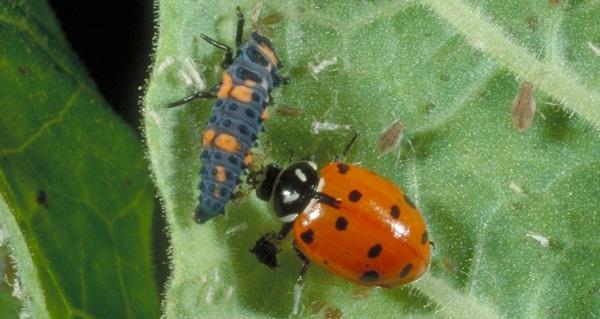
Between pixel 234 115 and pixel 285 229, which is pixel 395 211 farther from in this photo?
pixel 234 115

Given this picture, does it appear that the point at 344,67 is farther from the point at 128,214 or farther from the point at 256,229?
the point at 128,214

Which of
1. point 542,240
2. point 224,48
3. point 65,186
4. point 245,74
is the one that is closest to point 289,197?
point 245,74

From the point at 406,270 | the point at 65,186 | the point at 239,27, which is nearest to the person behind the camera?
the point at 406,270

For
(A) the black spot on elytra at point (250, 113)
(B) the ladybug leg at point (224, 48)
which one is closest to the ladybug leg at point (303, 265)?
(A) the black spot on elytra at point (250, 113)

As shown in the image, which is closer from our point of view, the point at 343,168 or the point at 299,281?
the point at 343,168

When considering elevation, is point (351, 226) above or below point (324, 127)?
below

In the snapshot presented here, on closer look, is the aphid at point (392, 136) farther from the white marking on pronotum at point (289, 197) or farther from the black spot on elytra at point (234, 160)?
the black spot on elytra at point (234, 160)
